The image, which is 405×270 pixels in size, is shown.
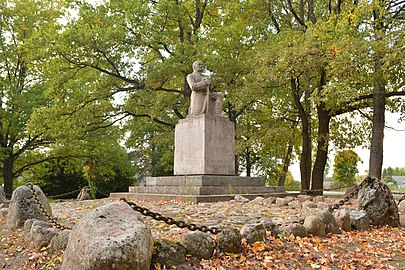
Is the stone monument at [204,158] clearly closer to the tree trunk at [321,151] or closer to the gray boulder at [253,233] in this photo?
the tree trunk at [321,151]

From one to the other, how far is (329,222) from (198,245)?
8.56 feet

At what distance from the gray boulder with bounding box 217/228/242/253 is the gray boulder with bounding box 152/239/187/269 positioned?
489 millimetres

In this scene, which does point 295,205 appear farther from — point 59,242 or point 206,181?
point 59,242

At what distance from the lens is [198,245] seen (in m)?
4.37

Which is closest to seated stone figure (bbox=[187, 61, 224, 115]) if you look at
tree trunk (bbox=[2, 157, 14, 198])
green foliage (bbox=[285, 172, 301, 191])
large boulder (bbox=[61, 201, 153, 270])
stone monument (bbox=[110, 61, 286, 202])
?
stone monument (bbox=[110, 61, 286, 202])

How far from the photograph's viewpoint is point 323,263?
459cm

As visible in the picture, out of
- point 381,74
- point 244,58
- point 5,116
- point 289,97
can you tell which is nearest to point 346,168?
point 289,97

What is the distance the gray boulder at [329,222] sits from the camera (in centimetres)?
593

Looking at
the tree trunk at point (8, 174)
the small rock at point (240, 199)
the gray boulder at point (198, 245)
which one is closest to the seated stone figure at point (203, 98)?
the small rock at point (240, 199)

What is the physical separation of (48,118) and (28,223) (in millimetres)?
12036

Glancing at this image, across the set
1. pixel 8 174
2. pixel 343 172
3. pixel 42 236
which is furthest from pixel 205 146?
pixel 343 172

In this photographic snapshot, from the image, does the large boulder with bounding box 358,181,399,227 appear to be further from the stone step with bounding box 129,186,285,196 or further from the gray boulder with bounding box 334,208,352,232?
the stone step with bounding box 129,186,285,196

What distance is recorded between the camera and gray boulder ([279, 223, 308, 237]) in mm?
5418

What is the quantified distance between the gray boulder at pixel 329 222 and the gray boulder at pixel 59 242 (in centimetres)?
375
